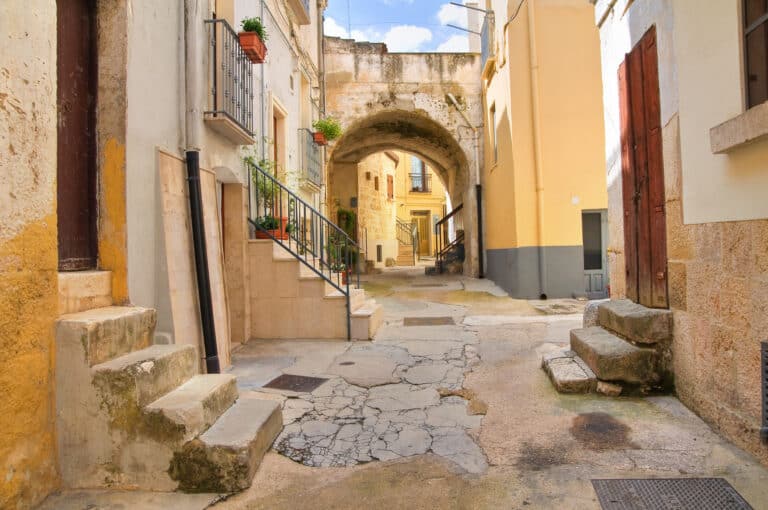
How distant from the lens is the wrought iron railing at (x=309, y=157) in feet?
32.9

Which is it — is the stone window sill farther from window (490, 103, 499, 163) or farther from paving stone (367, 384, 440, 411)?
window (490, 103, 499, 163)

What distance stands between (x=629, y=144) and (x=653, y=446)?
2.94 meters

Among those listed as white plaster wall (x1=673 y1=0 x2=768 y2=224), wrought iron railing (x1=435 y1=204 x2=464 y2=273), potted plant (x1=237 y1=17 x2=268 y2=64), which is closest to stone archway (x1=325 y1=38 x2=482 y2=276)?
wrought iron railing (x1=435 y1=204 x2=464 y2=273)

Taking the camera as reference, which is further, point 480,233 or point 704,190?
point 480,233

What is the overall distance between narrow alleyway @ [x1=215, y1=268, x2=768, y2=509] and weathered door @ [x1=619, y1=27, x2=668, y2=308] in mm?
1172

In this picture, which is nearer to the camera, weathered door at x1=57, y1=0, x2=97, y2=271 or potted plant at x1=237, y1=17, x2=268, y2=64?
weathered door at x1=57, y1=0, x2=97, y2=271

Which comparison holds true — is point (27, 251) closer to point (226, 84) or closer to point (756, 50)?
point (226, 84)

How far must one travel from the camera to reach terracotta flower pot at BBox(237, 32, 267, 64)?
5.76 metres

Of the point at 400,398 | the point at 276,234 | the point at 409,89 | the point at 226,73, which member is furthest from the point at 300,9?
the point at 400,398

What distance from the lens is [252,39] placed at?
5773mm

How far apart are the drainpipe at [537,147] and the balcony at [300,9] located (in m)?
4.52

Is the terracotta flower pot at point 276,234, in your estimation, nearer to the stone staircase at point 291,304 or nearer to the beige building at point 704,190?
the stone staircase at point 291,304

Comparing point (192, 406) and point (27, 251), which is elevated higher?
point (27, 251)

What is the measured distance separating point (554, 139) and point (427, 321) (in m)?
4.88
